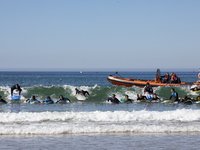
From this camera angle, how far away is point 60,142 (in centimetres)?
761

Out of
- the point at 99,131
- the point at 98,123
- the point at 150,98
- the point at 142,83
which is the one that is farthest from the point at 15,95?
the point at 99,131

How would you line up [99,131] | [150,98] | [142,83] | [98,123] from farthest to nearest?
[142,83] < [150,98] < [98,123] < [99,131]

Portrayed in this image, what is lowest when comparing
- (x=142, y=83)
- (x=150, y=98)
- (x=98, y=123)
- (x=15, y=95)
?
(x=150, y=98)

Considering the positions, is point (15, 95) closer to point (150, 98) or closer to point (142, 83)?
point (150, 98)

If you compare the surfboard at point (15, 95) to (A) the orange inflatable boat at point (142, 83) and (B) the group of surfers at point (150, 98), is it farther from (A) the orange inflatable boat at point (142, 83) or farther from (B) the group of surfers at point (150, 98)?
(A) the orange inflatable boat at point (142, 83)

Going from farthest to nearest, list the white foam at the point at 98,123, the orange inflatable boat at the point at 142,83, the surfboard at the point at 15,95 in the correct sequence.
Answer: the orange inflatable boat at the point at 142,83 → the surfboard at the point at 15,95 → the white foam at the point at 98,123

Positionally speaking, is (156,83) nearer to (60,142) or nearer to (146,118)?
(146,118)

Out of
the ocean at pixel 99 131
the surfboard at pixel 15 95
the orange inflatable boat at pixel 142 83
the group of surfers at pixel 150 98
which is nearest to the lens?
the ocean at pixel 99 131

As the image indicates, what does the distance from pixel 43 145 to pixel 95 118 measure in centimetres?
364

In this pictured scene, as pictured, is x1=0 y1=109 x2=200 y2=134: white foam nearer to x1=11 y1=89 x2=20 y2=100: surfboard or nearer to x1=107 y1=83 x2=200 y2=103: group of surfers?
x1=107 y1=83 x2=200 y2=103: group of surfers

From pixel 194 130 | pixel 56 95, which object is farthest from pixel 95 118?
pixel 56 95

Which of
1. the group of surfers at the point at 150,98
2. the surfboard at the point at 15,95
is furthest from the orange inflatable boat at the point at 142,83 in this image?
the surfboard at the point at 15,95

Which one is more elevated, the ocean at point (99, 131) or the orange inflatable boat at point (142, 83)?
the orange inflatable boat at point (142, 83)

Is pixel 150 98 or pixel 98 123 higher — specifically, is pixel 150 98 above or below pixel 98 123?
below
